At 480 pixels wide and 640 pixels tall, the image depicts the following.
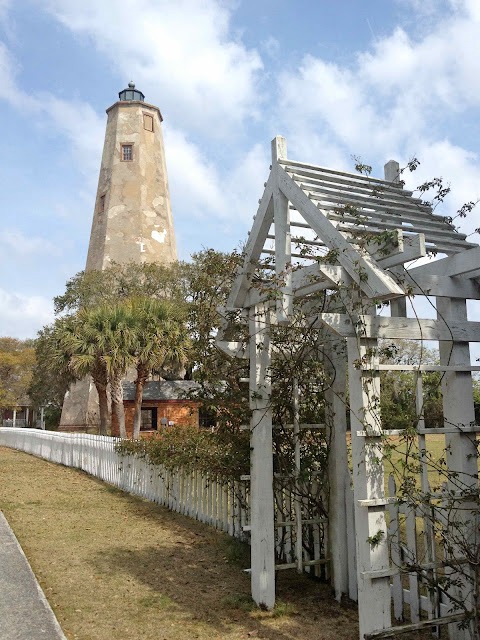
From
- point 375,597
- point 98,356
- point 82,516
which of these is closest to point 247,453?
point 375,597

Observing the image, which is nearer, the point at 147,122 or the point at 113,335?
the point at 113,335

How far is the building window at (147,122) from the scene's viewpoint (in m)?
38.9

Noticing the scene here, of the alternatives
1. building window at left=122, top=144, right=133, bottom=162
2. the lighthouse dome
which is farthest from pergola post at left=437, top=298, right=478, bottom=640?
the lighthouse dome

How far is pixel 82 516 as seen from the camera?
894cm

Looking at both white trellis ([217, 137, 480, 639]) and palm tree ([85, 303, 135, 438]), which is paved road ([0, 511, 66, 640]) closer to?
white trellis ([217, 137, 480, 639])

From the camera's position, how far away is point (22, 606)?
15.3ft

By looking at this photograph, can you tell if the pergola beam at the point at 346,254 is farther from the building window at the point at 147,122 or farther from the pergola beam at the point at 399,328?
the building window at the point at 147,122

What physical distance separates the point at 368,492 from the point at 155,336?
62.9ft

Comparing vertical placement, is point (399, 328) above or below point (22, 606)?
above

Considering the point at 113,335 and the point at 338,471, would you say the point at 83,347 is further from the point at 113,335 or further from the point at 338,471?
the point at 338,471

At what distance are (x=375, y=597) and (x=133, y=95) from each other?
4417 cm

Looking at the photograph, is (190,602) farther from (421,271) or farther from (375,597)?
(421,271)

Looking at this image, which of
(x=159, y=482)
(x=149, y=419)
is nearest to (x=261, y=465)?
(x=159, y=482)

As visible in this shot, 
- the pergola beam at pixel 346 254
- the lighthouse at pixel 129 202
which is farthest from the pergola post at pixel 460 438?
the lighthouse at pixel 129 202
